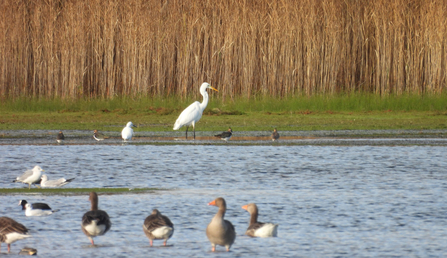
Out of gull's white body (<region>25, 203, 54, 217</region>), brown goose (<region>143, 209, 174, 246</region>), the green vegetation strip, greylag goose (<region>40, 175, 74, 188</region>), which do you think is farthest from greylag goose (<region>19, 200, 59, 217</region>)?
greylag goose (<region>40, 175, 74, 188</region>)

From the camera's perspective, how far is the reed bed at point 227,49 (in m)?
24.7

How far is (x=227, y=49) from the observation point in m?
24.6

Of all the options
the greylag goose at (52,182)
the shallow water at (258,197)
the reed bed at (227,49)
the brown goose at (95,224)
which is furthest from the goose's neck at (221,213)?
the reed bed at (227,49)

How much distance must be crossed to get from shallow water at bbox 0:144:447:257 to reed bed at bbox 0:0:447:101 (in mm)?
8175

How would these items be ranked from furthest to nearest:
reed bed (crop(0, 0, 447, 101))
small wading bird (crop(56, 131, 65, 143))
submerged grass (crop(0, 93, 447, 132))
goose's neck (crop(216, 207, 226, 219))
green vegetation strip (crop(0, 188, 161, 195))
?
reed bed (crop(0, 0, 447, 101)), submerged grass (crop(0, 93, 447, 132)), small wading bird (crop(56, 131, 65, 143)), green vegetation strip (crop(0, 188, 161, 195)), goose's neck (crop(216, 207, 226, 219))

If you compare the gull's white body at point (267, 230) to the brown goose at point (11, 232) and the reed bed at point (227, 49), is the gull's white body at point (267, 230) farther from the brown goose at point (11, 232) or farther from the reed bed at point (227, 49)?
the reed bed at point (227, 49)

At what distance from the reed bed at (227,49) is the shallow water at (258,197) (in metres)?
8.18

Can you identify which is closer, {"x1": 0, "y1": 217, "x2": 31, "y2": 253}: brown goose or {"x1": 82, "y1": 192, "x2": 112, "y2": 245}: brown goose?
{"x1": 0, "y1": 217, "x2": 31, "y2": 253}: brown goose

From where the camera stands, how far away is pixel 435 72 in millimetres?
24594

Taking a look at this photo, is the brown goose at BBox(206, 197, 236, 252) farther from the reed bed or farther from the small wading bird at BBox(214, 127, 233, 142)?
the reed bed

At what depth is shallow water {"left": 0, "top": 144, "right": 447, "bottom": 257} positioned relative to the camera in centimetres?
753

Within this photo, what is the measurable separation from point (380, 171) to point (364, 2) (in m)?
Result: 14.2

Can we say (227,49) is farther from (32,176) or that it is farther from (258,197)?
(258,197)

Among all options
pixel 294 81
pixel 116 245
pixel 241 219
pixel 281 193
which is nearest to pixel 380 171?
pixel 281 193
